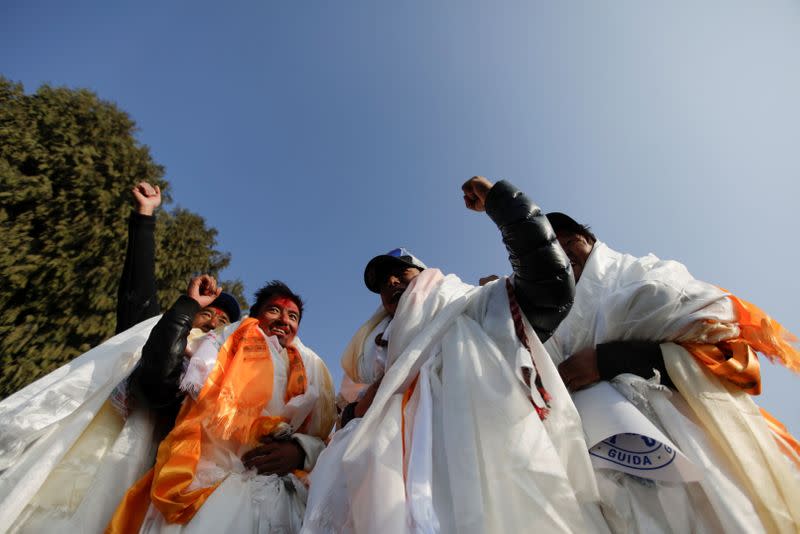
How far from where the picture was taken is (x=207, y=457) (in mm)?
1870

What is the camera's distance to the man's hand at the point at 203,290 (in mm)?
2488

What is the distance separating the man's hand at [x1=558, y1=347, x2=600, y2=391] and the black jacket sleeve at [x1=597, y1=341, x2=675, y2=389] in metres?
0.02

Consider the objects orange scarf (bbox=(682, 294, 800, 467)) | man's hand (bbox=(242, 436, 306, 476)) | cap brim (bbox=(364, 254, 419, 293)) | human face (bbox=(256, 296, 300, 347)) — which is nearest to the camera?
orange scarf (bbox=(682, 294, 800, 467))

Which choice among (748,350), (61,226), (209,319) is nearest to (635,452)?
(748,350)

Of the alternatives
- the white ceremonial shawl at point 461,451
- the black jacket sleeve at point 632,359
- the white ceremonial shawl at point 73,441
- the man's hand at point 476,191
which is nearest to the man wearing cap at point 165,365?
the white ceremonial shawl at point 73,441

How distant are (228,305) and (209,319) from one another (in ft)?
1.08

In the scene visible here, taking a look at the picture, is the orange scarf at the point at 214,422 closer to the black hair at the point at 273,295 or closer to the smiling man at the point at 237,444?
the smiling man at the point at 237,444

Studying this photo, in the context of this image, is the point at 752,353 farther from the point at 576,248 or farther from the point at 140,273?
the point at 140,273

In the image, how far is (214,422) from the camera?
187cm

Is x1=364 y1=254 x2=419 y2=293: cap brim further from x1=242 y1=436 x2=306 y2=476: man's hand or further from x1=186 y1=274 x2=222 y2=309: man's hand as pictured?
x1=242 y1=436 x2=306 y2=476: man's hand

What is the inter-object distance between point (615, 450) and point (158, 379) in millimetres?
2052

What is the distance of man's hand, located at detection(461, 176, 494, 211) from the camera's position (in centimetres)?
199

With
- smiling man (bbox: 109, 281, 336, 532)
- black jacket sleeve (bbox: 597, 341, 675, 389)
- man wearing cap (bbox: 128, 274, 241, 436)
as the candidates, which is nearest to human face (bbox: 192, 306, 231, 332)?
smiling man (bbox: 109, 281, 336, 532)

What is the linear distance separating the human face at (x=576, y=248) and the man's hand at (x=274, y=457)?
178 cm
